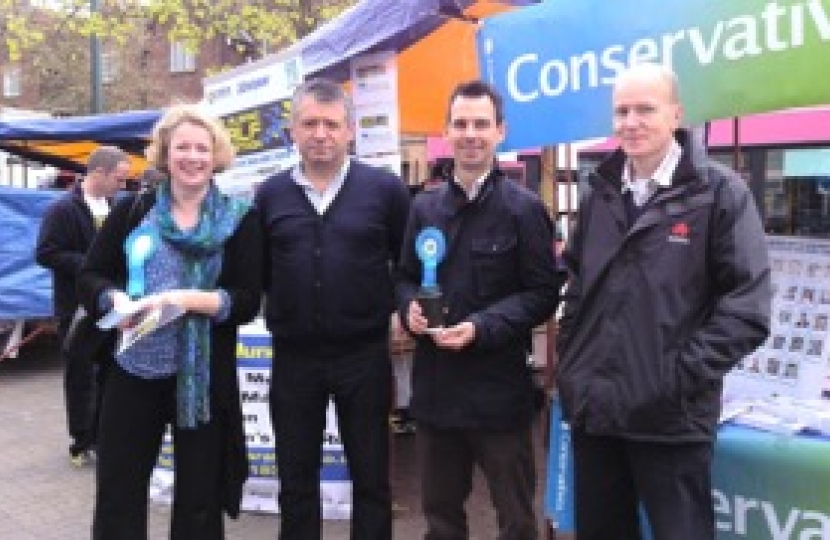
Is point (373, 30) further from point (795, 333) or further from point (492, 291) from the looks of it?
point (795, 333)

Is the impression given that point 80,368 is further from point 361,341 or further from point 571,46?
point 571,46

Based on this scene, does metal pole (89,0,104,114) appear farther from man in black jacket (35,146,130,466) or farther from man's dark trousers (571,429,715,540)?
man's dark trousers (571,429,715,540)

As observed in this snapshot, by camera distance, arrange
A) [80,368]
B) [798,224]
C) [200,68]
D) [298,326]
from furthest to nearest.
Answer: [200,68] < [798,224] < [80,368] < [298,326]

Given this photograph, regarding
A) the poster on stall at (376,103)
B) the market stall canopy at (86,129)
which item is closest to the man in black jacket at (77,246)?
the poster on stall at (376,103)

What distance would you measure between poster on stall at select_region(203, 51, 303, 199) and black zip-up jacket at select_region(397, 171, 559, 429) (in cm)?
167

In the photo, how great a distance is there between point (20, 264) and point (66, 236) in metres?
3.57

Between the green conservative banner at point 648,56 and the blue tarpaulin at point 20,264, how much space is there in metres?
6.23

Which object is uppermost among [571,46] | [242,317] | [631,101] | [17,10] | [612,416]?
[17,10]

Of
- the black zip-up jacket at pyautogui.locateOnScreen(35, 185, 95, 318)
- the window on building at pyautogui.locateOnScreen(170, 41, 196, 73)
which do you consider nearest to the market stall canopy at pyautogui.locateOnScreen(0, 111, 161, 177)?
the black zip-up jacket at pyautogui.locateOnScreen(35, 185, 95, 318)

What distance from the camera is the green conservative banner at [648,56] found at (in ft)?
8.52

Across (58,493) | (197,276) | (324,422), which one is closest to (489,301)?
(324,422)

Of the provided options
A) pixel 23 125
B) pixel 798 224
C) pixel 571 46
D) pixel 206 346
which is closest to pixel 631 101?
pixel 571 46

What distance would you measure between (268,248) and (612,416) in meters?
1.44

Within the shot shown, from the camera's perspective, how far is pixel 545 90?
10.8ft
